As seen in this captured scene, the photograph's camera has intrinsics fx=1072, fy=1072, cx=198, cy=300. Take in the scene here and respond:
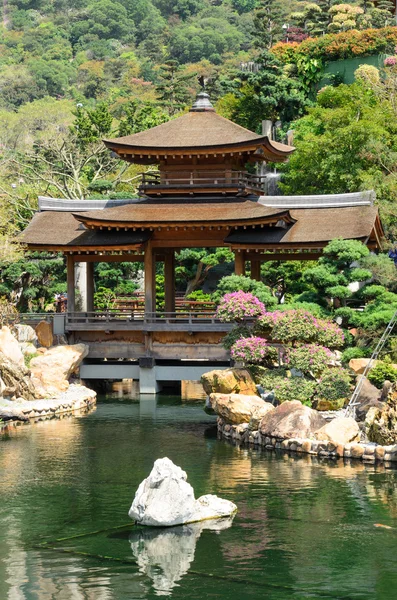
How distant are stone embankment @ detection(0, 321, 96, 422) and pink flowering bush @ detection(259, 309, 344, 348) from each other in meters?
6.58

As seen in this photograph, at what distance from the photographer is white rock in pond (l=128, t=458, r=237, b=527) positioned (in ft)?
54.7

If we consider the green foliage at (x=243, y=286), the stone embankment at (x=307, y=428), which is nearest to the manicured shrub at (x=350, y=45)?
the green foliage at (x=243, y=286)

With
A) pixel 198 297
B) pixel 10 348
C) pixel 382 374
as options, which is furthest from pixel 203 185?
pixel 382 374

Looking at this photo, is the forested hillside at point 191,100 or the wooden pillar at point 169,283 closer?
the wooden pillar at point 169,283

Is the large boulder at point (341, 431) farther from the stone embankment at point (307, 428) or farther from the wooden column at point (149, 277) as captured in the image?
the wooden column at point (149, 277)

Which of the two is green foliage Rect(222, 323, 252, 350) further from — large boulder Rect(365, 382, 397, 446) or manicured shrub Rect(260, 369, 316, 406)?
large boulder Rect(365, 382, 397, 446)

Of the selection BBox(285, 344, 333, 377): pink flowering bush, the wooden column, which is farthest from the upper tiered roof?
BBox(285, 344, 333, 377): pink flowering bush

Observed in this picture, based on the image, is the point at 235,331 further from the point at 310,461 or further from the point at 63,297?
the point at 63,297

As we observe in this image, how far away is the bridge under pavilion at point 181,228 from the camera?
32.1m

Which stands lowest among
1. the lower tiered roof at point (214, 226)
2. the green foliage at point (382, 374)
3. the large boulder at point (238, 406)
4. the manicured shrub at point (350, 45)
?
the large boulder at point (238, 406)

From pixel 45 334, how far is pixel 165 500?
17.0 meters

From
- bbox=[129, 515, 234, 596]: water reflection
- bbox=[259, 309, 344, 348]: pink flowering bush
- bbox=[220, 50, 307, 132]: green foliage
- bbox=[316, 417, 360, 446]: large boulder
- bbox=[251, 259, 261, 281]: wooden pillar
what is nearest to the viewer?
bbox=[129, 515, 234, 596]: water reflection

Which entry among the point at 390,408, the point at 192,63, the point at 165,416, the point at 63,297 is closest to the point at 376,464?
the point at 390,408

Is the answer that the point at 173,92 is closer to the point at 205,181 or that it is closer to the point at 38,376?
the point at 205,181
